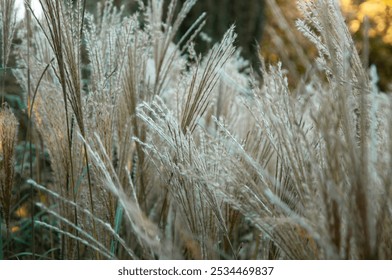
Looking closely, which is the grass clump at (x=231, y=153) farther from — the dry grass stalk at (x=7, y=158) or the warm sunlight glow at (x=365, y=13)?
the warm sunlight glow at (x=365, y=13)

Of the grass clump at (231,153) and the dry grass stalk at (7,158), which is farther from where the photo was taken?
the dry grass stalk at (7,158)

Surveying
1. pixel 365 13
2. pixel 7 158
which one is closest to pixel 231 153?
pixel 365 13

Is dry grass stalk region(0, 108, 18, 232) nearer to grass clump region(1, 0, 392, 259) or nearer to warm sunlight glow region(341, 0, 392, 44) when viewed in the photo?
Result: grass clump region(1, 0, 392, 259)

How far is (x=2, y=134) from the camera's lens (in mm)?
1526

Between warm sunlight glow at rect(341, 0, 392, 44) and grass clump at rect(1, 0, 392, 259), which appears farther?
warm sunlight glow at rect(341, 0, 392, 44)

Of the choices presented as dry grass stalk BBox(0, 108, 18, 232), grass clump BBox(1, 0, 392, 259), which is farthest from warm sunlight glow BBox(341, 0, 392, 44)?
dry grass stalk BBox(0, 108, 18, 232)

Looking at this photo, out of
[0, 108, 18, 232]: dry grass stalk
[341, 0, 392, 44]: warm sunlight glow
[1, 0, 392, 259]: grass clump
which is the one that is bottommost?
[0, 108, 18, 232]: dry grass stalk

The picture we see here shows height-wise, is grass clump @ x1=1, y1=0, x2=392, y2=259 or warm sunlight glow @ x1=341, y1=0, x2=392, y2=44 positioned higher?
warm sunlight glow @ x1=341, y1=0, x2=392, y2=44

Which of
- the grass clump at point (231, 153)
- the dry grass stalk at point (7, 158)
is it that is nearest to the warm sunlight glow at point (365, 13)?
the grass clump at point (231, 153)

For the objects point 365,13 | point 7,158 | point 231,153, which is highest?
point 365,13

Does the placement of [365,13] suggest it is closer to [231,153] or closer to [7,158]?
[231,153]

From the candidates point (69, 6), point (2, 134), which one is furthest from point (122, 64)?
point (2, 134)

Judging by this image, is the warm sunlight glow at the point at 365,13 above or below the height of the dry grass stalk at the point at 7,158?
above
